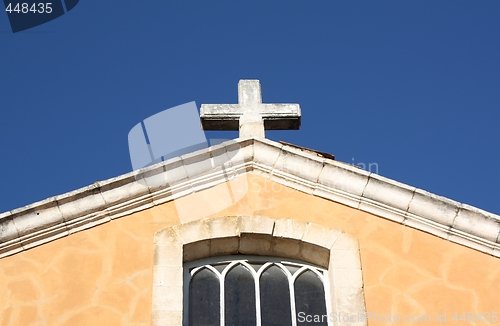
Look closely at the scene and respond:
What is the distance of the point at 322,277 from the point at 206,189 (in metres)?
1.39

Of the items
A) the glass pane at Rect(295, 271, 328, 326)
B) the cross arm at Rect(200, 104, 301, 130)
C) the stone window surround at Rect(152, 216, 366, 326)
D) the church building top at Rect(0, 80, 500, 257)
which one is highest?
the cross arm at Rect(200, 104, 301, 130)

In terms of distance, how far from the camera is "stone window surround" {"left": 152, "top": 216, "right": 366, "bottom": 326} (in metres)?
8.90

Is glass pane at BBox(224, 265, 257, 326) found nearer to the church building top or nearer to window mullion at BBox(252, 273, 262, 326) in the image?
window mullion at BBox(252, 273, 262, 326)

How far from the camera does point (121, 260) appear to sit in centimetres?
903

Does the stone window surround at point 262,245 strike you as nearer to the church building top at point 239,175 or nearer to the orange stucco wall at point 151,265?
the orange stucco wall at point 151,265

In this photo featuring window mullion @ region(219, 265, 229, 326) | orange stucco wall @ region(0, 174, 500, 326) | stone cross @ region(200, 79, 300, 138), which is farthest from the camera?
stone cross @ region(200, 79, 300, 138)

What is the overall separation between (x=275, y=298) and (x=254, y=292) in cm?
19

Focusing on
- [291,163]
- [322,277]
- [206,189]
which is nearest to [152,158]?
[206,189]

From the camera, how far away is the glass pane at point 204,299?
29.0ft

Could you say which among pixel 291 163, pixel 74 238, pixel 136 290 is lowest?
pixel 136 290

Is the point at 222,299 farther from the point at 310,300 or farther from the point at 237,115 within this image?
the point at 237,115

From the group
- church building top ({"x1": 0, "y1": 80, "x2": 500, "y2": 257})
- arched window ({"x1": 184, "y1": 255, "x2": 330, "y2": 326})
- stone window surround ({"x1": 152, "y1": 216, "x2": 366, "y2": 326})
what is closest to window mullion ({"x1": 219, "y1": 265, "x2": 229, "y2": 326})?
arched window ({"x1": 184, "y1": 255, "x2": 330, "y2": 326})

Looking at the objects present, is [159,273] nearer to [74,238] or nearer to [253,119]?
[74,238]

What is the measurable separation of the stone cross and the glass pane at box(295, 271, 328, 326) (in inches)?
70.4
